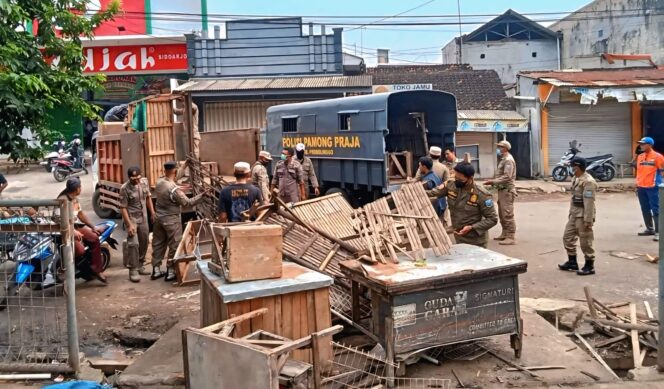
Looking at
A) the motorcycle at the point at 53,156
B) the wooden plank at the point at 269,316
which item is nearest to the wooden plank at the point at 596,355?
the wooden plank at the point at 269,316

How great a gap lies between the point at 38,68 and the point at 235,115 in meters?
14.4

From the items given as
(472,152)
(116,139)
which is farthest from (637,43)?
(116,139)

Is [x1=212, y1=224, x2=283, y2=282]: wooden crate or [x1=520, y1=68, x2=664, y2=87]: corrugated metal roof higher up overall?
[x1=520, y1=68, x2=664, y2=87]: corrugated metal roof

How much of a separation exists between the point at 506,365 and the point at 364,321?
124 cm

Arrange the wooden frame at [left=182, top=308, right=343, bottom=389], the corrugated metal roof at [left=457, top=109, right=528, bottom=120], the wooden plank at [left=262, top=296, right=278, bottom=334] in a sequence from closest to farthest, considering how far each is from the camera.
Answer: the wooden frame at [left=182, top=308, right=343, bottom=389], the wooden plank at [left=262, top=296, right=278, bottom=334], the corrugated metal roof at [left=457, top=109, right=528, bottom=120]

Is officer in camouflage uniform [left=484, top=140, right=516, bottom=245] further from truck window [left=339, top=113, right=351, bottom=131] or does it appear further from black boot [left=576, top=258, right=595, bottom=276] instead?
truck window [left=339, top=113, right=351, bottom=131]

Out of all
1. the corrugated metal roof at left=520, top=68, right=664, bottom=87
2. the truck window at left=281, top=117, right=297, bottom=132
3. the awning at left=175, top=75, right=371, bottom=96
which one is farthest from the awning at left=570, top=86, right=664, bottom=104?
the truck window at left=281, top=117, right=297, bottom=132

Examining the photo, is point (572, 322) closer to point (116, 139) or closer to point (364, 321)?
point (364, 321)

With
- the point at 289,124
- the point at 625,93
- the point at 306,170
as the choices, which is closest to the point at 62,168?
the point at 289,124

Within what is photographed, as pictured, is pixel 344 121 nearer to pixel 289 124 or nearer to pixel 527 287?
pixel 289 124

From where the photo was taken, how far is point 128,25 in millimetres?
23172

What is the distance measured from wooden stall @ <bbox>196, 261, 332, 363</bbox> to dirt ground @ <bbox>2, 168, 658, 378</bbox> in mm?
2066

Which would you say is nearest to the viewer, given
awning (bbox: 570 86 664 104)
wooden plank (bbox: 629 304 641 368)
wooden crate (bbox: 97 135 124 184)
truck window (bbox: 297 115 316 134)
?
wooden plank (bbox: 629 304 641 368)

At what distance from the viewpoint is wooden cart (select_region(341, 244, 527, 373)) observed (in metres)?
4.50
